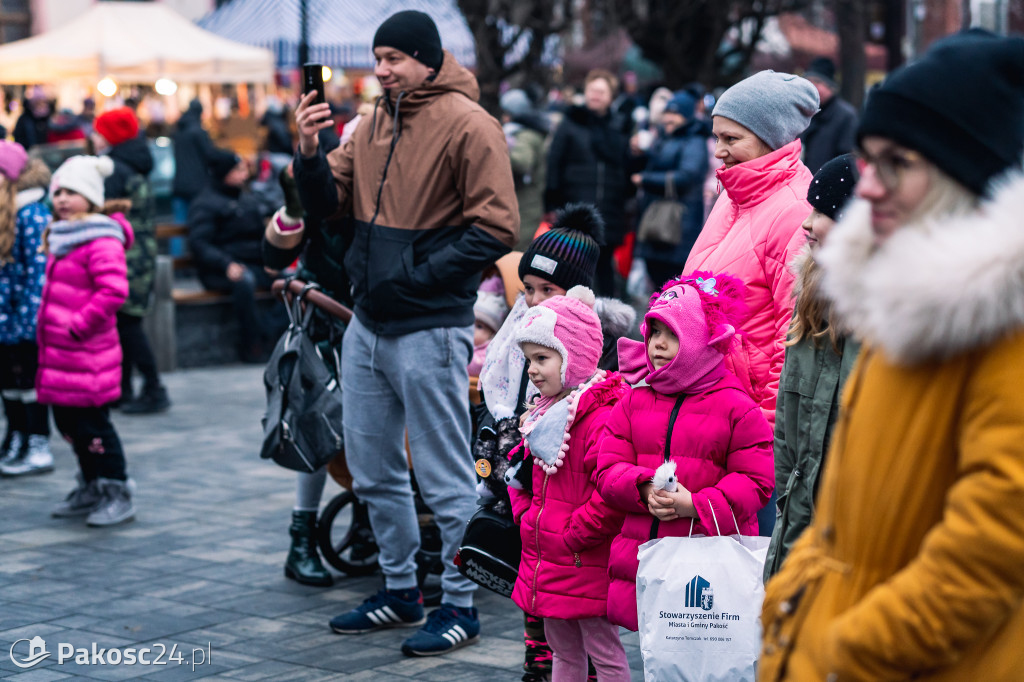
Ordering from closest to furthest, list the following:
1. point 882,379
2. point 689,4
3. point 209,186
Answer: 1. point 882,379
2. point 209,186
3. point 689,4

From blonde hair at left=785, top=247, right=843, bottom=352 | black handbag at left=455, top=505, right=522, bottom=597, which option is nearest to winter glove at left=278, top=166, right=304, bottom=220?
black handbag at left=455, top=505, right=522, bottom=597

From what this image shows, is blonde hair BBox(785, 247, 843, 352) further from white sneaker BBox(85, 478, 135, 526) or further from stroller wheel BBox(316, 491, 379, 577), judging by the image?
white sneaker BBox(85, 478, 135, 526)

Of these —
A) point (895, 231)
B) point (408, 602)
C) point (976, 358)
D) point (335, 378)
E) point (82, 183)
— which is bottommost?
point (408, 602)

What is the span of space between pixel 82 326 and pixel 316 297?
1.75m

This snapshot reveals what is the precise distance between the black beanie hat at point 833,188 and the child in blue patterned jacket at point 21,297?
5.55 metres

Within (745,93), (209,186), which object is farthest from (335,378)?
(209,186)

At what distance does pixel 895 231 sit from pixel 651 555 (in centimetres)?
162

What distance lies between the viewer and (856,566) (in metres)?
2.02

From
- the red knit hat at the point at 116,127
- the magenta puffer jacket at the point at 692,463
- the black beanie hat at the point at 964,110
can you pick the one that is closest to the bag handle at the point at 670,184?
the red knit hat at the point at 116,127

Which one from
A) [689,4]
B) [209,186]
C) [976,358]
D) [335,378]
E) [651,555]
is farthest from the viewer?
[689,4]

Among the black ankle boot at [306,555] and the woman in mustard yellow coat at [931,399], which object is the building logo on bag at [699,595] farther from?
the black ankle boot at [306,555]

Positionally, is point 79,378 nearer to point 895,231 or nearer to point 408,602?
point 408,602

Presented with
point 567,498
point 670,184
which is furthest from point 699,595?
point 670,184

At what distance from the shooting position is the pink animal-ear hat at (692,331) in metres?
3.57
